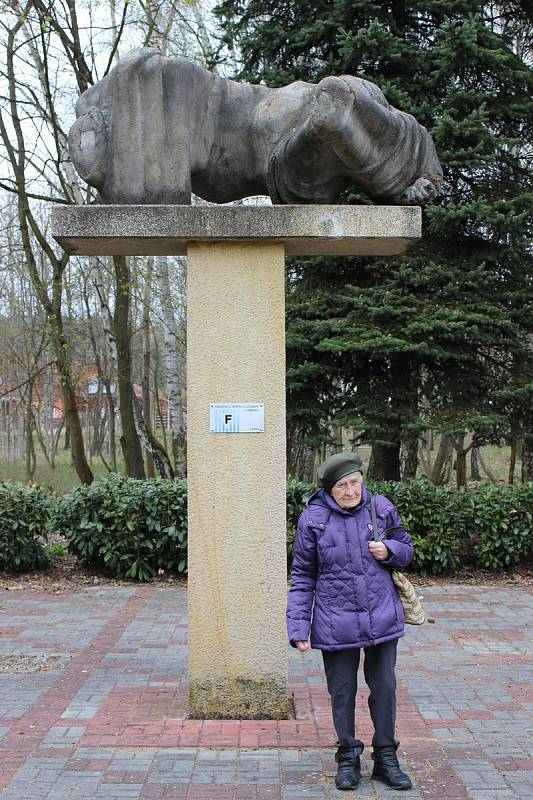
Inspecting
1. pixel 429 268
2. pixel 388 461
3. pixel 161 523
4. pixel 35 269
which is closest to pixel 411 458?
pixel 388 461

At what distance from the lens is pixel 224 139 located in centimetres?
524

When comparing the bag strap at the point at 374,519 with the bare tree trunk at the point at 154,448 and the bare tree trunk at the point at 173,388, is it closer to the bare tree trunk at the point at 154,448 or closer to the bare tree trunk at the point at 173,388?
the bare tree trunk at the point at 154,448

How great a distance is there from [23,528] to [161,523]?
153 centimetres

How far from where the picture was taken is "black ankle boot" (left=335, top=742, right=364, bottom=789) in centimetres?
417

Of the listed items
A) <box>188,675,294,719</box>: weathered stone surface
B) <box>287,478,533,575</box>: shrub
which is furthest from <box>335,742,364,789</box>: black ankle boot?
<box>287,478,533,575</box>: shrub

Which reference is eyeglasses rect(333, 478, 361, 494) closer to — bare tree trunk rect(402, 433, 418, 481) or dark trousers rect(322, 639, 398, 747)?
dark trousers rect(322, 639, 398, 747)

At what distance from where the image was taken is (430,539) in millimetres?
9797

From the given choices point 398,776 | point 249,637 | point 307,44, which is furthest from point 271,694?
point 307,44

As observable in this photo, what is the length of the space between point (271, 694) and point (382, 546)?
1519mm

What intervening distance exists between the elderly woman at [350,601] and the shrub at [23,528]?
617cm

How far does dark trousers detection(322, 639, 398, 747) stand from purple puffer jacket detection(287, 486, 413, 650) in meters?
0.11

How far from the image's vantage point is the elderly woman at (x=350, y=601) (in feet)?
13.5

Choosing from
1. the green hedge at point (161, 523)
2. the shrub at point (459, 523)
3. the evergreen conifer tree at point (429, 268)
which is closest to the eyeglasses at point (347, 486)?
the green hedge at point (161, 523)

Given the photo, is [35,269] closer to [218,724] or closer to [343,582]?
[218,724]
